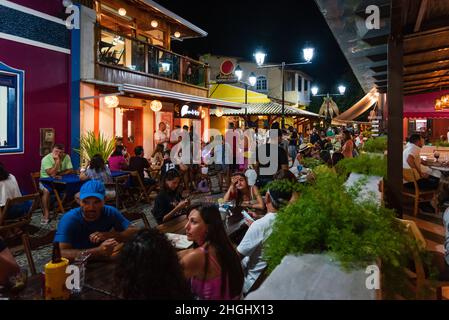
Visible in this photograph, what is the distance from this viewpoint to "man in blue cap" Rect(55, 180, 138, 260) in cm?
319

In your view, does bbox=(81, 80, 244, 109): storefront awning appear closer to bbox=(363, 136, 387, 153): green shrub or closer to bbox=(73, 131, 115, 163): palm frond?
bbox=(73, 131, 115, 163): palm frond

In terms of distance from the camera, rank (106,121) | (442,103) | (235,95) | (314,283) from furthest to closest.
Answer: (235,95)
(442,103)
(106,121)
(314,283)

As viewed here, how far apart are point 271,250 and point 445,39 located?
5.85m

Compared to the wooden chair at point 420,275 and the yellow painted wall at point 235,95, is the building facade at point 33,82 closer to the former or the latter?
the wooden chair at point 420,275

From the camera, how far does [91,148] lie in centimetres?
1030

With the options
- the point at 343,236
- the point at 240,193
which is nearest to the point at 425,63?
the point at 240,193

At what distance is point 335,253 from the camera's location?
2156mm

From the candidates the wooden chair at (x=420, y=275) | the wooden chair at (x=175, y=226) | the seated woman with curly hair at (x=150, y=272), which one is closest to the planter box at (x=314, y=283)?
the seated woman with curly hair at (x=150, y=272)

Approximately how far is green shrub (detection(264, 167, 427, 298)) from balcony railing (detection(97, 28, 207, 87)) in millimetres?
10882

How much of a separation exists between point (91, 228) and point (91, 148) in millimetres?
7233

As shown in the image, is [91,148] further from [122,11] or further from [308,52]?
[308,52]
